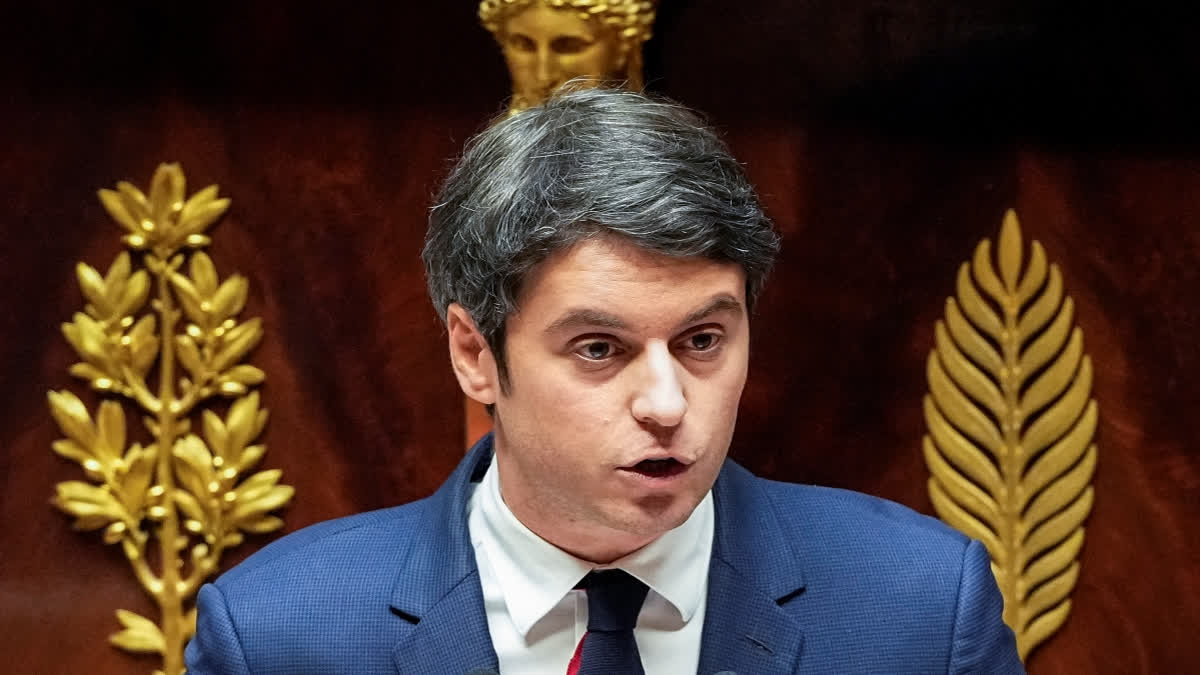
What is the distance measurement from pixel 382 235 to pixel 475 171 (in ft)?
1.79

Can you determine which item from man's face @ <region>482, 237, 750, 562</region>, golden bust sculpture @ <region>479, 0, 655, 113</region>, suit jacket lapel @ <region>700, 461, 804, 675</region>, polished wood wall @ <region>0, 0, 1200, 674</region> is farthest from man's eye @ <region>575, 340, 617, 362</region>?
polished wood wall @ <region>0, 0, 1200, 674</region>

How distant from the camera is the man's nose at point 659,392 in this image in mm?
1557

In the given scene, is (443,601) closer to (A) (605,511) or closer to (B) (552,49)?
(A) (605,511)

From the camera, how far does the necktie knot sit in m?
1.69

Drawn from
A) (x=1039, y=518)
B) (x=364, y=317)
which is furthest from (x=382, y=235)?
(x=1039, y=518)

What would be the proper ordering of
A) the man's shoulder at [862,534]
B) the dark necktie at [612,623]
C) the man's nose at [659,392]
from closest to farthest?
the man's nose at [659,392] → the dark necktie at [612,623] → the man's shoulder at [862,534]

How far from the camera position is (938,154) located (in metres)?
2.22

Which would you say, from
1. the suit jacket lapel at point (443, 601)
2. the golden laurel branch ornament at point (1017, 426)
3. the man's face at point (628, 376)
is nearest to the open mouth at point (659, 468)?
the man's face at point (628, 376)

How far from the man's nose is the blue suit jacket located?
10.3 inches

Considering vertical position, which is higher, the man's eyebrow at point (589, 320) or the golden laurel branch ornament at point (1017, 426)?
the man's eyebrow at point (589, 320)

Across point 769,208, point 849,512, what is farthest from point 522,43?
point 849,512

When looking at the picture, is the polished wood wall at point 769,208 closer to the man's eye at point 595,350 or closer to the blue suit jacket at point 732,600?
the blue suit jacket at point 732,600

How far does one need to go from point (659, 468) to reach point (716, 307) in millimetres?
151

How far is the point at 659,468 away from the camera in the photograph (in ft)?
5.28
